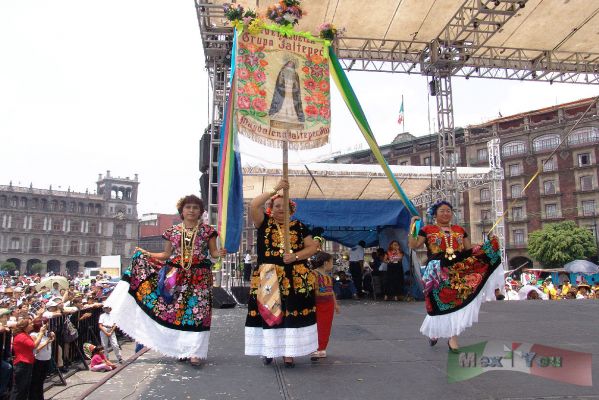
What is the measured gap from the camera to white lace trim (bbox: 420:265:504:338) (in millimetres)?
4750

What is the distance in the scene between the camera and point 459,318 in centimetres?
479

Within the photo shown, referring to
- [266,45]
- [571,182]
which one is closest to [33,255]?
[571,182]

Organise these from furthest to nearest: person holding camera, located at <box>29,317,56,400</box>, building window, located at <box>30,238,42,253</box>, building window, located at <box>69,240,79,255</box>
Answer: building window, located at <box>69,240,79,255</box>, building window, located at <box>30,238,42,253</box>, person holding camera, located at <box>29,317,56,400</box>

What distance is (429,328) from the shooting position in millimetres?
4891

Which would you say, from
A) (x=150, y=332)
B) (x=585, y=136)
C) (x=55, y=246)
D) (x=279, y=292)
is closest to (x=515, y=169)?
(x=585, y=136)

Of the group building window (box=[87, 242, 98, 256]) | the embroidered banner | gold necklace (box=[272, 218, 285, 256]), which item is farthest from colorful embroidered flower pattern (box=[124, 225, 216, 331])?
building window (box=[87, 242, 98, 256])

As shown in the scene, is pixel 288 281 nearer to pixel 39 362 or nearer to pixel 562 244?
pixel 39 362

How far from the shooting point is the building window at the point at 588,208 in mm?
44969

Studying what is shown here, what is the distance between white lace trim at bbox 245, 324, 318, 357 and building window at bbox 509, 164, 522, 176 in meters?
49.5

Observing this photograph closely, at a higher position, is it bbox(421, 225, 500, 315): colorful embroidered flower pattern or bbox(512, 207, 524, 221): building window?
bbox(512, 207, 524, 221): building window

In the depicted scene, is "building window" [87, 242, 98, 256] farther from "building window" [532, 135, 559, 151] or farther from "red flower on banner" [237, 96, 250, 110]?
"red flower on banner" [237, 96, 250, 110]

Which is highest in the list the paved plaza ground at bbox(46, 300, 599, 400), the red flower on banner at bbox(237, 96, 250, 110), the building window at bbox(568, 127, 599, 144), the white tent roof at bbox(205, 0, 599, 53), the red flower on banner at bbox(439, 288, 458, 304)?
the building window at bbox(568, 127, 599, 144)

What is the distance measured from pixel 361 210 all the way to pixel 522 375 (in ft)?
27.6

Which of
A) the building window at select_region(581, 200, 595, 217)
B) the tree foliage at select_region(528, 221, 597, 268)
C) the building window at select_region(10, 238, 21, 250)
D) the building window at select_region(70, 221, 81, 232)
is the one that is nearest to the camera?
the tree foliage at select_region(528, 221, 597, 268)
